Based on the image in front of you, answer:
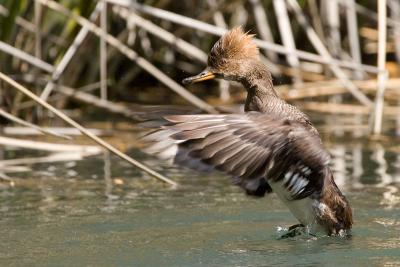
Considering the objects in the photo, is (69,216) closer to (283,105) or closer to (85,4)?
(283,105)

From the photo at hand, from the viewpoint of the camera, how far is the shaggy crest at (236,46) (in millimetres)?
6301

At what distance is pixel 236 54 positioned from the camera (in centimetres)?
632

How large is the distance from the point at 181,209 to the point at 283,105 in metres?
1.11

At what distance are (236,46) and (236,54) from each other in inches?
2.2

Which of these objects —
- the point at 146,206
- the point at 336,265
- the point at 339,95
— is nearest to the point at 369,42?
the point at 339,95

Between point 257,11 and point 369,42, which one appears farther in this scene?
point 369,42

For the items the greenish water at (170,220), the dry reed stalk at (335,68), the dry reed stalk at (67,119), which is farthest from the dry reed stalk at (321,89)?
the dry reed stalk at (67,119)

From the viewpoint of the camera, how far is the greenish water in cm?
533

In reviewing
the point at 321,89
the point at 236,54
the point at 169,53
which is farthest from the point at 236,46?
the point at 169,53

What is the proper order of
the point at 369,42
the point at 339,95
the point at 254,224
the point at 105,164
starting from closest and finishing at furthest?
1. the point at 254,224
2. the point at 105,164
3. the point at 339,95
4. the point at 369,42

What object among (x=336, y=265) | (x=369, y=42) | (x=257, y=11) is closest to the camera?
(x=336, y=265)

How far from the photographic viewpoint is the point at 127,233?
5965 millimetres

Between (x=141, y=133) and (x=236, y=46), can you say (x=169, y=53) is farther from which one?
(x=236, y=46)

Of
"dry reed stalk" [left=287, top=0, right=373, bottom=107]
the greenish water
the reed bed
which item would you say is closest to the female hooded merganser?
the greenish water
